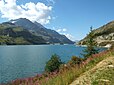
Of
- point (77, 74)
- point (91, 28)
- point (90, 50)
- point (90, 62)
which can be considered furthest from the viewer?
point (91, 28)

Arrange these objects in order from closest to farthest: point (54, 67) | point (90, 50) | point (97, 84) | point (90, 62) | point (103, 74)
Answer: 1. point (97, 84)
2. point (103, 74)
3. point (90, 62)
4. point (54, 67)
5. point (90, 50)

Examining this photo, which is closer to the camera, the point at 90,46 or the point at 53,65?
the point at 53,65

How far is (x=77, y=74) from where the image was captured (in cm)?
1110

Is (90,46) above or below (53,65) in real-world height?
above

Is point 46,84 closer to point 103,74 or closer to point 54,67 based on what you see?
point 103,74

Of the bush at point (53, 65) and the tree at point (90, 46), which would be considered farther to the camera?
the tree at point (90, 46)

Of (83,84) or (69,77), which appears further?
(69,77)

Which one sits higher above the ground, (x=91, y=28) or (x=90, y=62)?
(x=91, y=28)

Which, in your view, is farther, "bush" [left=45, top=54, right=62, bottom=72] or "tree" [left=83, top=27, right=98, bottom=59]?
"tree" [left=83, top=27, right=98, bottom=59]

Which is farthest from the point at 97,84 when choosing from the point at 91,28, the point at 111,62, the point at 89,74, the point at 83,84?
the point at 91,28

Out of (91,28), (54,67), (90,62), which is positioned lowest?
(54,67)

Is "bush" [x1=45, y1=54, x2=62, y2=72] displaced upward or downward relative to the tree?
downward

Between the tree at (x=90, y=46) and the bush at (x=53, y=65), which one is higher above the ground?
the tree at (x=90, y=46)

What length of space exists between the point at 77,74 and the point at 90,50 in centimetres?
3684
